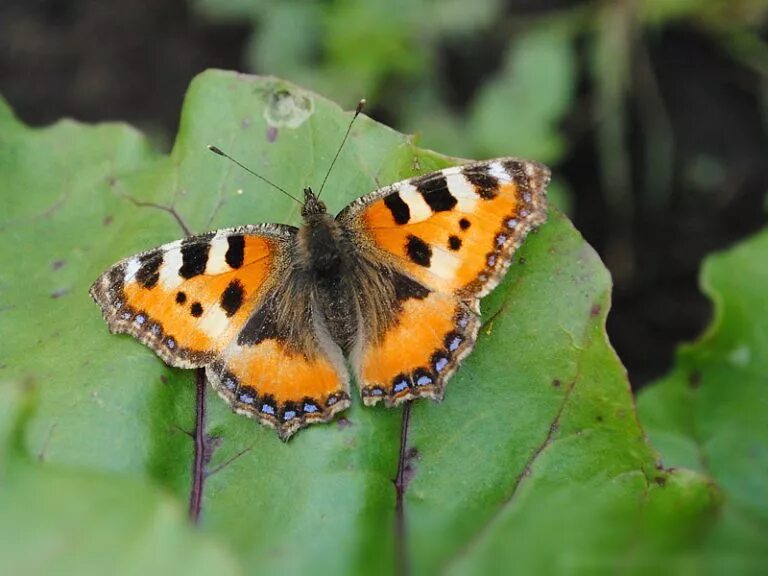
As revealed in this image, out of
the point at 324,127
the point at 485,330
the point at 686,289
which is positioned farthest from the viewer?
the point at 686,289

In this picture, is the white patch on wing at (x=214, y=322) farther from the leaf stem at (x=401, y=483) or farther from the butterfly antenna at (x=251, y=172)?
the leaf stem at (x=401, y=483)

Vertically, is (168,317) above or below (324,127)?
below

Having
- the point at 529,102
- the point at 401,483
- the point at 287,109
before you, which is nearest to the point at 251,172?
the point at 287,109

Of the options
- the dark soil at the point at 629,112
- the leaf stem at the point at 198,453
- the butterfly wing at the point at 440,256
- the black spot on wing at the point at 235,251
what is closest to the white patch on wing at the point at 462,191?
the butterfly wing at the point at 440,256

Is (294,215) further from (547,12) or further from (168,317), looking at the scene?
(547,12)

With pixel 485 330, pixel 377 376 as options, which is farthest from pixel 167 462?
pixel 485 330

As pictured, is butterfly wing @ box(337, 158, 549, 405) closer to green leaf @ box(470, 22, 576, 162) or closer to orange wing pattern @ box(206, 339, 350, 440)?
orange wing pattern @ box(206, 339, 350, 440)

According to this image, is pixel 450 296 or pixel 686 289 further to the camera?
pixel 686 289
